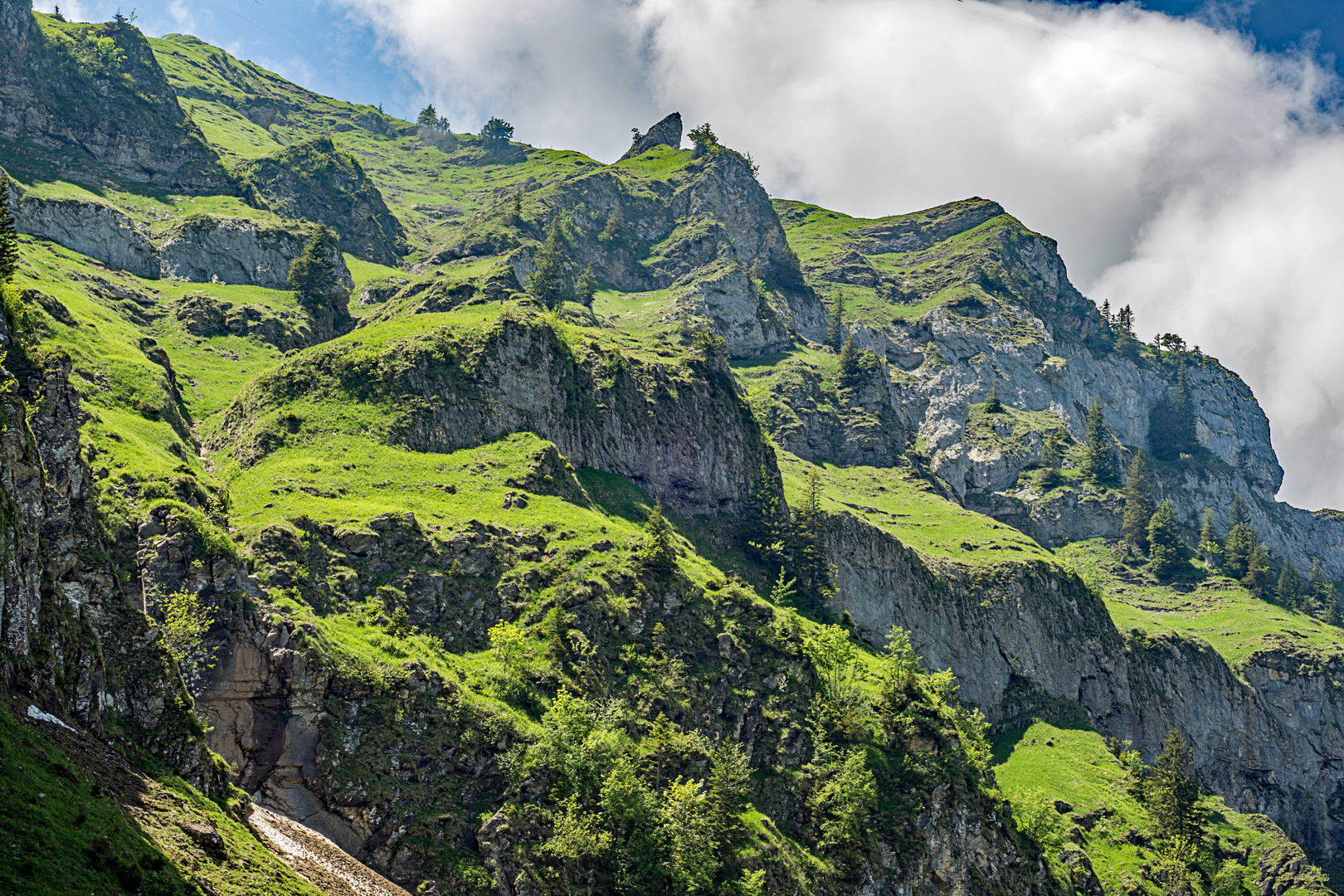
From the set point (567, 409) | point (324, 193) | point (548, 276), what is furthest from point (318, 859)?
point (324, 193)

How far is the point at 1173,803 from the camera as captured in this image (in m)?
104

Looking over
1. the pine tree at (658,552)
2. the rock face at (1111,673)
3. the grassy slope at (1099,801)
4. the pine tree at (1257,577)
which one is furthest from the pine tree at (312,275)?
the pine tree at (1257,577)

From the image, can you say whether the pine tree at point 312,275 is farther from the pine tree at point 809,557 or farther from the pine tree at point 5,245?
the pine tree at point 809,557

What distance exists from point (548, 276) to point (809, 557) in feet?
272

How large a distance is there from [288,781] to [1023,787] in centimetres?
9775

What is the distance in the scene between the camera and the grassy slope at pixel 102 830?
79.5 feet

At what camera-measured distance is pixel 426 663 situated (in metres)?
62.4

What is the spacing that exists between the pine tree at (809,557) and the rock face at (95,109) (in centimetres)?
13894

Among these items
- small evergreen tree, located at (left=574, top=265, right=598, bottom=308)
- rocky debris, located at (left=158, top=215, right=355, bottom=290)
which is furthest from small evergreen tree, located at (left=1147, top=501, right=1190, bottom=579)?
rocky debris, located at (left=158, top=215, right=355, bottom=290)

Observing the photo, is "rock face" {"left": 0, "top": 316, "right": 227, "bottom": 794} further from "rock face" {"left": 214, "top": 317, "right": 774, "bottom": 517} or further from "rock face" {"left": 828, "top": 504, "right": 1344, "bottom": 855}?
"rock face" {"left": 828, "top": 504, "right": 1344, "bottom": 855}

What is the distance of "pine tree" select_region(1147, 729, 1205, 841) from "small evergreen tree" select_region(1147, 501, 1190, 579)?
97193 mm

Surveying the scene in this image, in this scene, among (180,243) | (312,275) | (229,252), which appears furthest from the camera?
(229,252)

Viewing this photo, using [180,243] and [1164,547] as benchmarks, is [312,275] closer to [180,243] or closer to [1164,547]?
[180,243]

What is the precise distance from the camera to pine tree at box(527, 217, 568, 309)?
15988 centimetres
